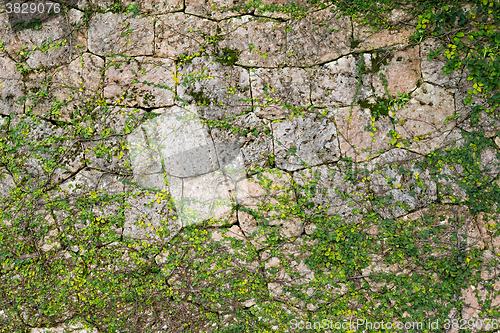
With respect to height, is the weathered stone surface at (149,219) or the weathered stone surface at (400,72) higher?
the weathered stone surface at (400,72)

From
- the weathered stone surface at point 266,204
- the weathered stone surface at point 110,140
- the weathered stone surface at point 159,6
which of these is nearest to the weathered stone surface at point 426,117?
the weathered stone surface at point 266,204

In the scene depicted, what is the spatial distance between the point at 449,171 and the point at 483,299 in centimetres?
102

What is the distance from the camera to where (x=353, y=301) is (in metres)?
2.38

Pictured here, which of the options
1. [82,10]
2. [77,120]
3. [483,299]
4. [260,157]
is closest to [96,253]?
[77,120]

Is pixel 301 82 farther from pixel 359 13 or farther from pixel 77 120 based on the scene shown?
pixel 77 120

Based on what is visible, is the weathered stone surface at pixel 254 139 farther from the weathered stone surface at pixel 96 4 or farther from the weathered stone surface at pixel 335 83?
the weathered stone surface at pixel 96 4

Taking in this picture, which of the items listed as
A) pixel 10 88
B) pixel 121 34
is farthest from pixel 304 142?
pixel 10 88

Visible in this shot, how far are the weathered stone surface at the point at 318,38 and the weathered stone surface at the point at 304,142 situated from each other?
51 cm

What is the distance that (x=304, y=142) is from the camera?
8.07 ft

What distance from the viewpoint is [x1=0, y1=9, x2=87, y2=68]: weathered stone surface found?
2.63m

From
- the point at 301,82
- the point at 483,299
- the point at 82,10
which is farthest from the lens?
the point at 82,10

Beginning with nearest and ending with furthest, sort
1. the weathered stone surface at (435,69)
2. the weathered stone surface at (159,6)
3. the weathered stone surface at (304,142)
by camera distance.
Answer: the weathered stone surface at (435,69), the weathered stone surface at (304,142), the weathered stone surface at (159,6)

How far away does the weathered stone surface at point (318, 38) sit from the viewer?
95.9 inches

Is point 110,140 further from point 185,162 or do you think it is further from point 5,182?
point 5,182
